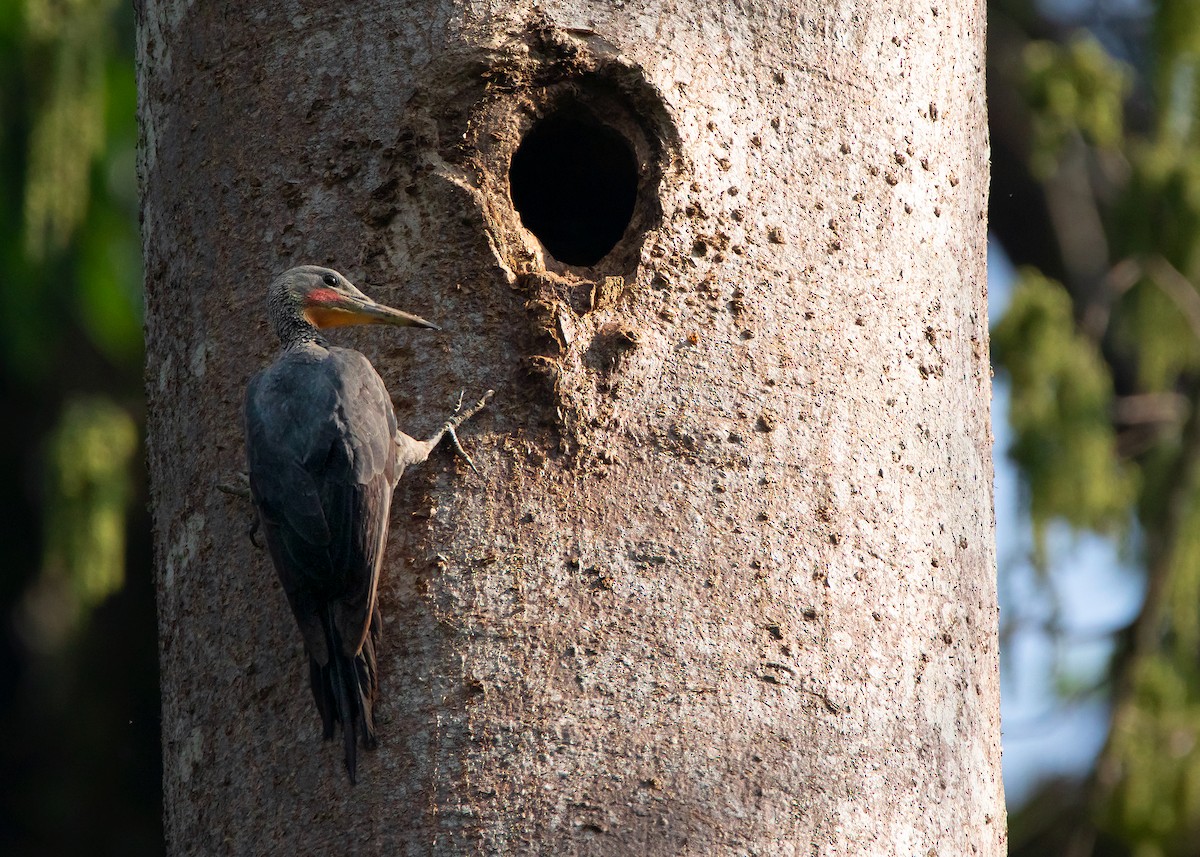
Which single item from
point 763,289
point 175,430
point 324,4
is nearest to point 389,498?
point 175,430

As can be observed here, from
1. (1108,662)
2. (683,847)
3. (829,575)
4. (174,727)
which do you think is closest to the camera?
(683,847)

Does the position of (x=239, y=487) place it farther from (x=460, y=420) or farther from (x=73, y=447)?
(x=73, y=447)

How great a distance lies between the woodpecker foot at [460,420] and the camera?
2.72 metres

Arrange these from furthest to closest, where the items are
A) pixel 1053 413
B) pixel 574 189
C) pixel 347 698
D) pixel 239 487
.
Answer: pixel 1053 413 < pixel 574 189 < pixel 239 487 < pixel 347 698

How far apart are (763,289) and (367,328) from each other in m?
0.72

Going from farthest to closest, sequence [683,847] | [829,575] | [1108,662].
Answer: [1108,662]
[829,575]
[683,847]

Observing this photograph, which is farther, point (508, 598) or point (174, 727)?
point (174, 727)

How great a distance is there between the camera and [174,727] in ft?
9.38

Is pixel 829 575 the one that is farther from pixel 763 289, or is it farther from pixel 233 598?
pixel 233 598

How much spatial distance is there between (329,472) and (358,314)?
294mm

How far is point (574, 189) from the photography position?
365cm

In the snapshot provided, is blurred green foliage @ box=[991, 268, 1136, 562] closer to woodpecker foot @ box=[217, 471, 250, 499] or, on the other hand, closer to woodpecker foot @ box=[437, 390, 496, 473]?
woodpecker foot @ box=[437, 390, 496, 473]

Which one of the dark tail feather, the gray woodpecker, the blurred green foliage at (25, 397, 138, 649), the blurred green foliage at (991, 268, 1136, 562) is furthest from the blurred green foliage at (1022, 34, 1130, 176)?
the dark tail feather

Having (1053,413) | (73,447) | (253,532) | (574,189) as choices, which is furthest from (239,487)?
(1053,413)
